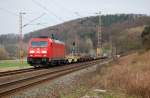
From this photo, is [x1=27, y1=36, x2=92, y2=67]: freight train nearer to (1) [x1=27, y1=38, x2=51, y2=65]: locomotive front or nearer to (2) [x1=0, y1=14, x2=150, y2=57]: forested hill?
(1) [x1=27, y1=38, x2=51, y2=65]: locomotive front

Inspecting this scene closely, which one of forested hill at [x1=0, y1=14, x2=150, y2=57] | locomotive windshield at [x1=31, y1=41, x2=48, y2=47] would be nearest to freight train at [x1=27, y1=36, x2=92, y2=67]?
locomotive windshield at [x1=31, y1=41, x2=48, y2=47]

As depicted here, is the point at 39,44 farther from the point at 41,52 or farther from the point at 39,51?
the point at 41,52

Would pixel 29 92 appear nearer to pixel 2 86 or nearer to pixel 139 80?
pixel 2 86

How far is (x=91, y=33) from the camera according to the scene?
402 ft

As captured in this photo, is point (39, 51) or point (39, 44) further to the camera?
point (39, 44)

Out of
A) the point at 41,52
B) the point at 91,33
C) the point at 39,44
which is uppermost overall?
the point at 91,33

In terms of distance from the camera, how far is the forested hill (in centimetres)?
8862

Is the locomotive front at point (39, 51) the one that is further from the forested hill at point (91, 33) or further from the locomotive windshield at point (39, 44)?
the forested hill at point (91, 33)

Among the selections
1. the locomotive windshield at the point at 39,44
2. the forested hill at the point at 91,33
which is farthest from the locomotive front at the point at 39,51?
the forested hill at the point at 91,33

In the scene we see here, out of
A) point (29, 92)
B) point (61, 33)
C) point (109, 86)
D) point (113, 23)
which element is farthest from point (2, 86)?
point (113, 23)

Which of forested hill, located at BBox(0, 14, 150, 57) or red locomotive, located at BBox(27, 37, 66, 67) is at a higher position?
forested hill, located at BBox(0, 14, 150, 57)

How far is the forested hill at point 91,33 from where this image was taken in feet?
291

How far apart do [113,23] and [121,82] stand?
127029mm

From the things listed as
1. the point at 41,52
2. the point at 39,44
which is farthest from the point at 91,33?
the point at 41,52
